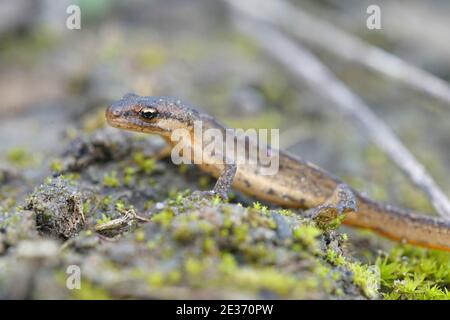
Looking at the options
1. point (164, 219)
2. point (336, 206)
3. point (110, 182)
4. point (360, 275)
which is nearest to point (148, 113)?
point (110, 182)

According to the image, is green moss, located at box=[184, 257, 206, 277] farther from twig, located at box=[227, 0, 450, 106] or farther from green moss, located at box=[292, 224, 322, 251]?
twig, located at box=[227, 0, 450, 106]

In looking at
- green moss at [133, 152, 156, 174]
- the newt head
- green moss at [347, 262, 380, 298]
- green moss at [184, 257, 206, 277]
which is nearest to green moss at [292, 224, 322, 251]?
green moss at [347, 262, 380, 298]

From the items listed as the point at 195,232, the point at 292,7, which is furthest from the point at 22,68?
the point at 195,232

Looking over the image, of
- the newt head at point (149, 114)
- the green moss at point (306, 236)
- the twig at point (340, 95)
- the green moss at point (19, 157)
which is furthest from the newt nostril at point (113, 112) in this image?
the twig at point (340, 95)

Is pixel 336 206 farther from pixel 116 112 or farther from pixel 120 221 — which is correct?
pixel 116 112

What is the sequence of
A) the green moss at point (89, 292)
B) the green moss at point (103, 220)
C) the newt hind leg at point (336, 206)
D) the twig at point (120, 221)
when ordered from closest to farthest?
1. the green moss at point (89, 292)
2. the twig at point (120, 221)
3. the green moss at point (103, 220)
4. the newt hind leg at point (336, 206)

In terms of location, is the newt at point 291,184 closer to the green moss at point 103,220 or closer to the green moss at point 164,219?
the green moss at point 103,220
